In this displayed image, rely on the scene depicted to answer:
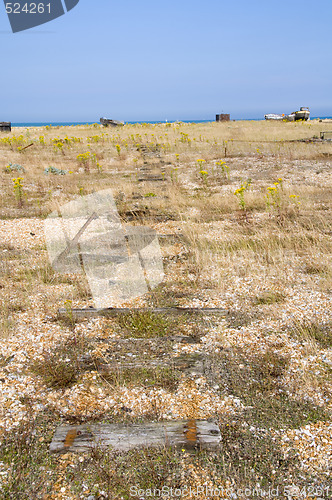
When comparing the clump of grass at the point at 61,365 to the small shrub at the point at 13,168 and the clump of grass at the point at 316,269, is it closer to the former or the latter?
the clump of grass at the point at 316,269

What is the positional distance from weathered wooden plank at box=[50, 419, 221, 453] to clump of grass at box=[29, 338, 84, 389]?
25.0 inches

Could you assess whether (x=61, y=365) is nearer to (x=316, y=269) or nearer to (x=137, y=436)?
(x=137, y=436)

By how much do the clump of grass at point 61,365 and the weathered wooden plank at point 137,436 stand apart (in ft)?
2.09

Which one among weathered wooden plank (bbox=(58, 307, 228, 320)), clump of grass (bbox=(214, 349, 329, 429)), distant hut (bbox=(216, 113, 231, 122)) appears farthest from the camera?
distant hut (bbox=(216, 113, 231, 122))

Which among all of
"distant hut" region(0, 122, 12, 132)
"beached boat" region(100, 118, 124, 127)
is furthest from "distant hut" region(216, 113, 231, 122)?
"distant hut" region(0, 122, 12, 132)

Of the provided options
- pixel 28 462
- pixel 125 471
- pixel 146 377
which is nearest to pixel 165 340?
pixel 146 377

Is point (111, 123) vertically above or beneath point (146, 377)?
above

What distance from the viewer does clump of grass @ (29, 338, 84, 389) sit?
130 inches

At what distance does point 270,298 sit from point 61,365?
108 inches

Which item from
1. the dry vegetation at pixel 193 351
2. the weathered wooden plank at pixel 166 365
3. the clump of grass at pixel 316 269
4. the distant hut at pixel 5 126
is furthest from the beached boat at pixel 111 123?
the weathered wooden plank at pixel 166 365

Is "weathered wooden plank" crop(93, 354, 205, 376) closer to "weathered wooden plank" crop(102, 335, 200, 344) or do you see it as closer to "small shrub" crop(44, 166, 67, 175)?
"weathered wooden plank" crop(102, 335, 200, 344)

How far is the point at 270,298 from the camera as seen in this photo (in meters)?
4.70

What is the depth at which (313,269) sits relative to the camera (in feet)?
18.0

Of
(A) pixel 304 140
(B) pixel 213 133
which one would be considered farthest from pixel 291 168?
(B) pixel 213 133
